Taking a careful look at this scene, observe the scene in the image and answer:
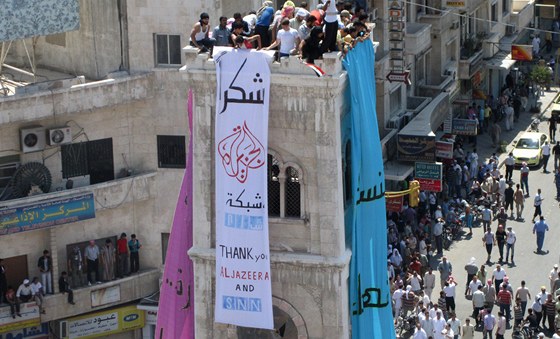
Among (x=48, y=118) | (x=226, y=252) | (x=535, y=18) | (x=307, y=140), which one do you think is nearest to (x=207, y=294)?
(x=226, y=252)

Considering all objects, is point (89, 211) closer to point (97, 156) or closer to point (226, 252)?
point (97, 156)

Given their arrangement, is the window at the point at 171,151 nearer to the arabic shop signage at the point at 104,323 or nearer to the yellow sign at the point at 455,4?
the arabic shop signage at the point at 104,323

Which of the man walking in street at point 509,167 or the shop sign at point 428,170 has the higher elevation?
the shop sign at point 428,170

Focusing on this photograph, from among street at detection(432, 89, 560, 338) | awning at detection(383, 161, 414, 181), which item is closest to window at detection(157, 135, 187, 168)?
street at detection(432, 89, 560, 338)

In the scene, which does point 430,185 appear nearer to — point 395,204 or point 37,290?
point 395,204

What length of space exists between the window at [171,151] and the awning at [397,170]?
44.8ft

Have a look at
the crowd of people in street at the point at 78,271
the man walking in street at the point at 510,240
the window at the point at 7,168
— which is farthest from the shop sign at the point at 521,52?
the window at the point at 7,168

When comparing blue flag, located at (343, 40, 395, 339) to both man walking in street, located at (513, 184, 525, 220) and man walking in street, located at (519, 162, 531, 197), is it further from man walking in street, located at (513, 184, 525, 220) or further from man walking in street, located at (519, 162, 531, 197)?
man walking in street, located at (519, 162, 531, 197)

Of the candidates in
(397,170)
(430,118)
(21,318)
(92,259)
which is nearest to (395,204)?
(397,170)

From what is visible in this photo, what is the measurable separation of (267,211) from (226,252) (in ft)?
5.10

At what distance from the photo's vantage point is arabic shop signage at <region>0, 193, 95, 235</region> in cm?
6362

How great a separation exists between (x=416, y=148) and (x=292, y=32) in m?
34.7

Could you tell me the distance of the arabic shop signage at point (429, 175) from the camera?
77.1m

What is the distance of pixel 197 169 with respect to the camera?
46.4 metres
